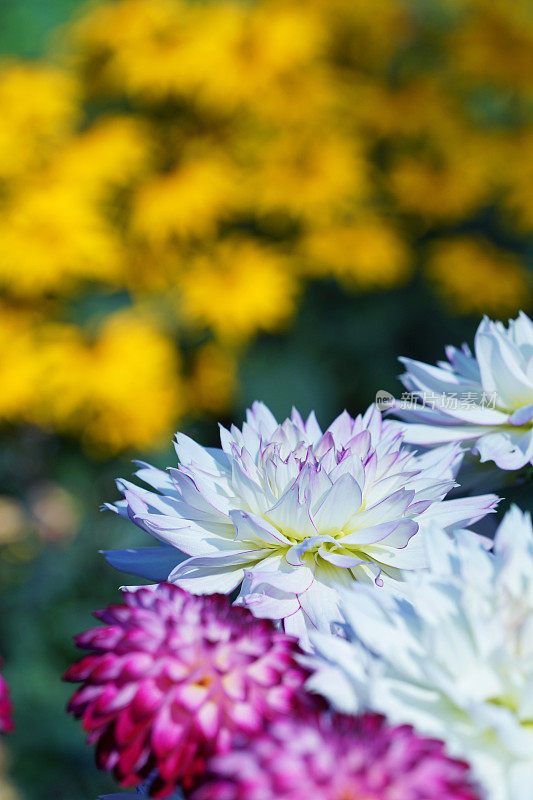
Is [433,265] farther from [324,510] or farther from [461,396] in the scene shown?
[324,510]

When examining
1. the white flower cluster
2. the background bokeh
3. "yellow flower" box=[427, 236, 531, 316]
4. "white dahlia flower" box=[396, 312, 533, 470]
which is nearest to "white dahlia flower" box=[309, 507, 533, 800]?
the white flower cluster

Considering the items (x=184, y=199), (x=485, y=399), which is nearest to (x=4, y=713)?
(x=485, y=399)

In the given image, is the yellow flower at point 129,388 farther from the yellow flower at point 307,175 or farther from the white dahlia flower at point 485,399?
the white dahlia flower at point 485,399

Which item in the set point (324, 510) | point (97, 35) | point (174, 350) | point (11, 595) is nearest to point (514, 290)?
point (174, 350)

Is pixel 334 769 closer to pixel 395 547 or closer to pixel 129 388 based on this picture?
pixel 395 547

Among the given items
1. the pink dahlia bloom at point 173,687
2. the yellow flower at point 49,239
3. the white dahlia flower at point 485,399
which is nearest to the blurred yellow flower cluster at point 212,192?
the yellow flower at point 49,239
